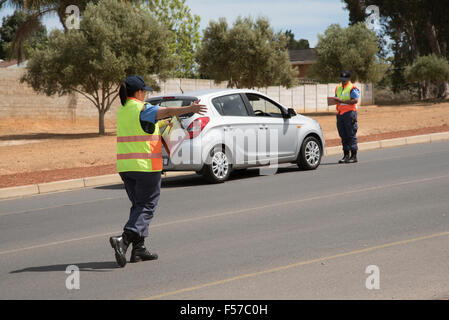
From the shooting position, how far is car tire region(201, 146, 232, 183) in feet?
41.3

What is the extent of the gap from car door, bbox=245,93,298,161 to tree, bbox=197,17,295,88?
2578cm

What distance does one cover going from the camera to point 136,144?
6.63 m

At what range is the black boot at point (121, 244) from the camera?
6.52 meters

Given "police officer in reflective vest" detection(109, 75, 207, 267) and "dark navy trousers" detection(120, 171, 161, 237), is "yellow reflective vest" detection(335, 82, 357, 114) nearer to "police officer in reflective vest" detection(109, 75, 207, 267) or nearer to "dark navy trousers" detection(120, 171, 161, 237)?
"police officer in reflective vest" detection(109, 75, 207, 267)

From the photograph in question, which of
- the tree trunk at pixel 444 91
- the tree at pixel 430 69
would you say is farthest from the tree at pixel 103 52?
the tree trunk at pixel 444 91

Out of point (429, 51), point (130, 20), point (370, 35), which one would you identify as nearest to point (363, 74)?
point (370, 35)

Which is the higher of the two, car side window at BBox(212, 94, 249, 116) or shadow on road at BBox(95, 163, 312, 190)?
car side window at BBox(212, 94, 249, 116)

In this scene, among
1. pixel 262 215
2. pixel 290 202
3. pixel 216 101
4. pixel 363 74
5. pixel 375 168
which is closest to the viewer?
pixel 262 215

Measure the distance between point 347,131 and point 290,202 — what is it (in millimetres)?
5509

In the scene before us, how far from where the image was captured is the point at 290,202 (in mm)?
10195

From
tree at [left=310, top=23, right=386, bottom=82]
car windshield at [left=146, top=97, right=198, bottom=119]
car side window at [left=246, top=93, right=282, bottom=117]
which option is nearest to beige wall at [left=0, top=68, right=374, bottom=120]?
tree at [left=310, top=23, right=386, bottom=82]

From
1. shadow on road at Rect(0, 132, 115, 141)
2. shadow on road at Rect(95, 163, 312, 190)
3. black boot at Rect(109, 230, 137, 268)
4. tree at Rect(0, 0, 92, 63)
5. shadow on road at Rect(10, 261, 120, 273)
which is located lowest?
shadow on road at Rect(10, 261, 120, 273)

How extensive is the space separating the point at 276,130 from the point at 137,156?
7.35 metres
